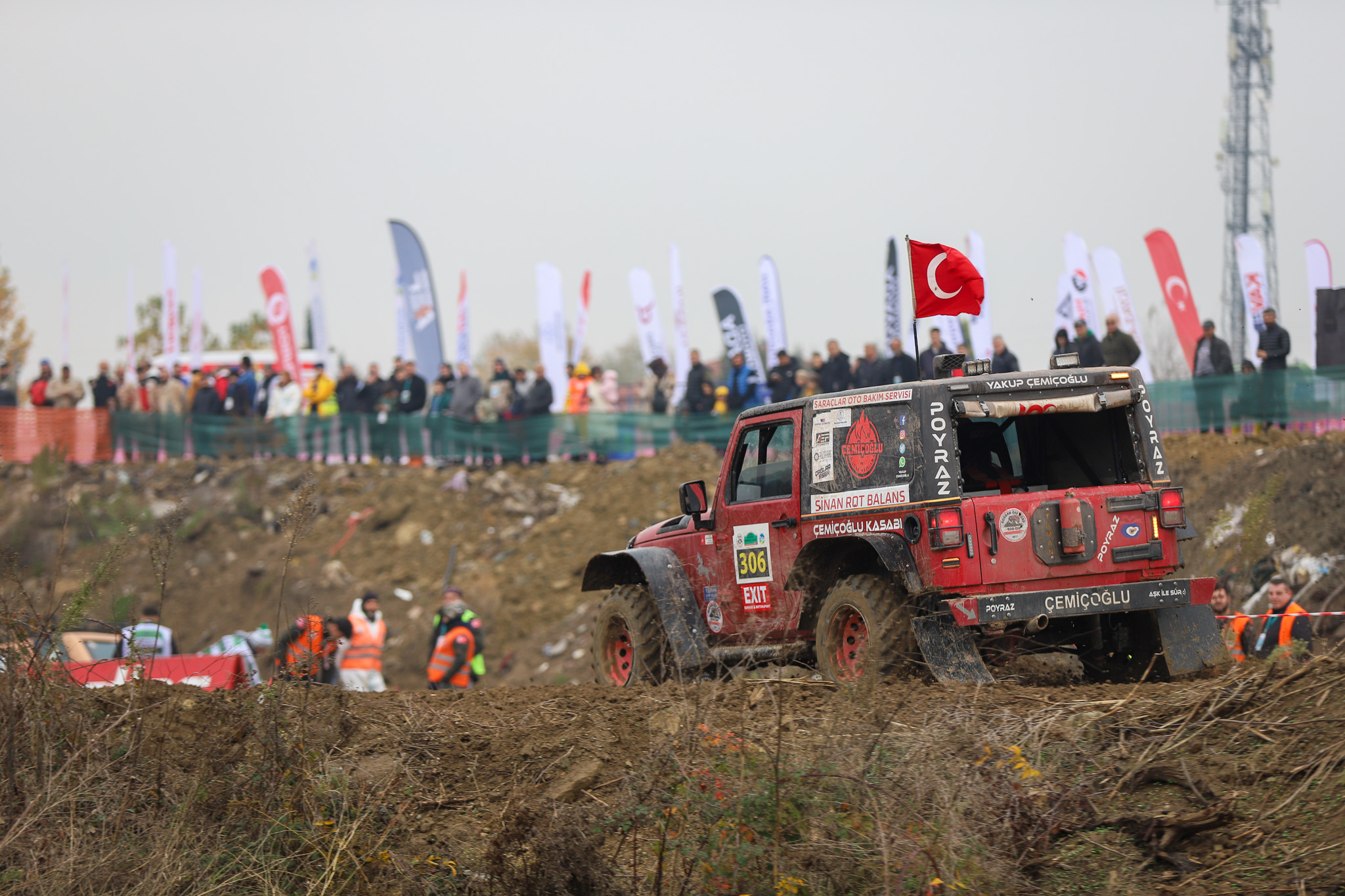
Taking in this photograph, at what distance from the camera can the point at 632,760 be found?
634 cm

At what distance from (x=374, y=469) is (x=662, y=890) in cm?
2130

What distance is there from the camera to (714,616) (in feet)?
29.3

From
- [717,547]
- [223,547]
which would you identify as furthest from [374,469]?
[717,547]

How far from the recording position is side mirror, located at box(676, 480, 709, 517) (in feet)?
28.8

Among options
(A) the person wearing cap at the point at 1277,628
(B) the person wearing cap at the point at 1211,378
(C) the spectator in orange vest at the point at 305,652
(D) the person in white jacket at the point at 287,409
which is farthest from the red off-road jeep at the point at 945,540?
(D) the person in white jacket at the point at 287,409

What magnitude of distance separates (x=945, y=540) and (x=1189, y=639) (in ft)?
→ 6.03

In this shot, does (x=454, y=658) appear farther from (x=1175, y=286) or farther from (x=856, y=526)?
(x=1175, y=286)

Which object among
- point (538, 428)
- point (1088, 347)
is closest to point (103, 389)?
point (538, 428)

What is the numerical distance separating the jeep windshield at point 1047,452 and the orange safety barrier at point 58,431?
22039 mm

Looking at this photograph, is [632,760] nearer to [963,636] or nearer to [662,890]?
[662,890]

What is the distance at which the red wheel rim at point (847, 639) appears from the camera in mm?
7621

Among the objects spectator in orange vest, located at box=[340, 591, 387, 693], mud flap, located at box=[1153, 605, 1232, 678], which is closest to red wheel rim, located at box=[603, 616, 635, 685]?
mud flap, located at box=[1153, 605, 1232, 678]

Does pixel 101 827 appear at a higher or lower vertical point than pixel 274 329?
lower

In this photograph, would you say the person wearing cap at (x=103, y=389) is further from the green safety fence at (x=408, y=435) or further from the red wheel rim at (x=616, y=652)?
the red wheel rim at (x=616, y=652)
